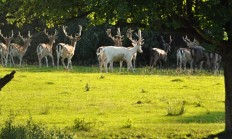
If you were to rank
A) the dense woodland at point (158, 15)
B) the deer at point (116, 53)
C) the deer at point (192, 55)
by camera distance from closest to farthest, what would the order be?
the dense woodland at point (158, 15), the deer at point (116, 53), the deer at point (192, 55)

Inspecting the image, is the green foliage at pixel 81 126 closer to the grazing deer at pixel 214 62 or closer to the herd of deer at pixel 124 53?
the herd of deer at pixel 124 53

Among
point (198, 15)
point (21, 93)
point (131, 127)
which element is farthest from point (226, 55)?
point (21, 93)

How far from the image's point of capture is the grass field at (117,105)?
18406mm

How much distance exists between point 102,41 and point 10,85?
2871 cm

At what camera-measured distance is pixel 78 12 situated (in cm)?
1748

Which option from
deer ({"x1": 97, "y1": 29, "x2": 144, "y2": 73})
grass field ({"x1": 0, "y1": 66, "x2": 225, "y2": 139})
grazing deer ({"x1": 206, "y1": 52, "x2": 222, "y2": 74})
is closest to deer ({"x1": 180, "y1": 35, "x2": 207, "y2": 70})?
grazing deer ({"x1": 206, "y1": 52, "x2": 222, "y2": 74})

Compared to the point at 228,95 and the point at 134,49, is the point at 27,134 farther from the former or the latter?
the point at 134,49

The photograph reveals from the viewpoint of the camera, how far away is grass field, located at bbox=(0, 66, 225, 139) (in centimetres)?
1841

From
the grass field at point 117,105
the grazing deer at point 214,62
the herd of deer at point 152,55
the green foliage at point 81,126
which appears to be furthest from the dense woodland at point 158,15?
the grazing deer at point 214,62

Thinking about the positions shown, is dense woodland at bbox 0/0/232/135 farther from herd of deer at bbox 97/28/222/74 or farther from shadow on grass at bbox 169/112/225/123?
herd of deer at bbox 97/28/222/74

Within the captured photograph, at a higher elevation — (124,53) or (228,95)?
(124,53)

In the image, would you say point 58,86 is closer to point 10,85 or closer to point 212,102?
point 10,85

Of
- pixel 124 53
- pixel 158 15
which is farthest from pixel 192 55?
pixel 158 15

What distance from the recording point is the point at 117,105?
23984mm
